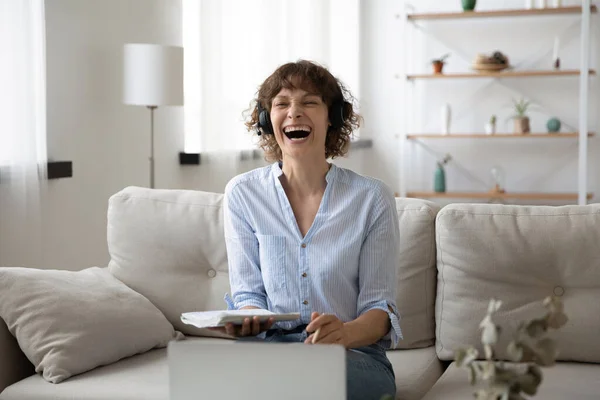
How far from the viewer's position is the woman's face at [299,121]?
205 centimetres

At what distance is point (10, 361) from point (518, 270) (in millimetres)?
1277

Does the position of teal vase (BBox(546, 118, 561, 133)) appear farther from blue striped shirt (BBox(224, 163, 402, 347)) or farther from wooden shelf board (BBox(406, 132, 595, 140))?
blue striped shirt (BBox(224, 163, 402, 347))

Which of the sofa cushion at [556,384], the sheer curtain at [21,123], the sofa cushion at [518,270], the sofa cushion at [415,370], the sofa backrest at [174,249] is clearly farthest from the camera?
the sheer curtain at [21,123]

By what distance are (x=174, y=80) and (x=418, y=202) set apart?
192 cm

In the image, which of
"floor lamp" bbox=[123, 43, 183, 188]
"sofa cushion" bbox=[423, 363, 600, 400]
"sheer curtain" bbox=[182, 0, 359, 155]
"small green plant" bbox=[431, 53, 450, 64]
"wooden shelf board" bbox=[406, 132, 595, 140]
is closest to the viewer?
"sofa cushion" bbox=[423, 363, 600, 400]

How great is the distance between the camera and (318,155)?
6.88 ft

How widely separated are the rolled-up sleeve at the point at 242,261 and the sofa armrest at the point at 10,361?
0.56 meters

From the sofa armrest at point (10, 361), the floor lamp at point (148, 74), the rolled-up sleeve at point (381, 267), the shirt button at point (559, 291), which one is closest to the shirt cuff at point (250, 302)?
the rolled-up sleeve at point (381, 267)

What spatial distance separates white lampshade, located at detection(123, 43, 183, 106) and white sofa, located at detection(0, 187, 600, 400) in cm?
157

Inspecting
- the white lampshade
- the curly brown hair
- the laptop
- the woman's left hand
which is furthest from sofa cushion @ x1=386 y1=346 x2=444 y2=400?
the white lampshade

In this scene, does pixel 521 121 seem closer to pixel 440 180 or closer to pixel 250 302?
pixel 440 180

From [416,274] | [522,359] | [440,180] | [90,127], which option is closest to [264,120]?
[416,274]

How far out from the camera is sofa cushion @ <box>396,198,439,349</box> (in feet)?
7.53

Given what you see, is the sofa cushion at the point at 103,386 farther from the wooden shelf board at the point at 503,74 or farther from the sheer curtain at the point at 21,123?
the wooden shelf board at the point at 503,74
